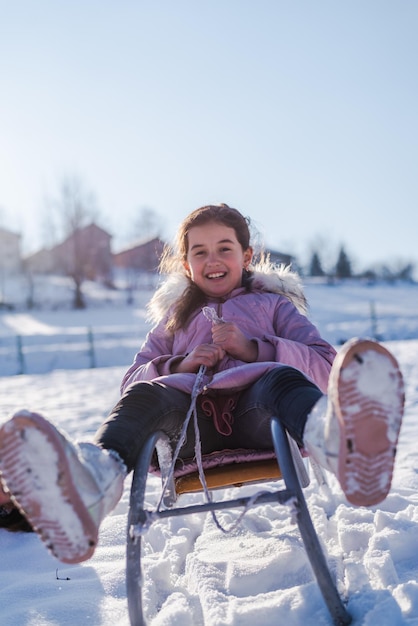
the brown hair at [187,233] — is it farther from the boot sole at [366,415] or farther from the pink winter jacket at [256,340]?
the boot sole at [366,415]

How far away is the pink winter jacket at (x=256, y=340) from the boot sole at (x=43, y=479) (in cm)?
67

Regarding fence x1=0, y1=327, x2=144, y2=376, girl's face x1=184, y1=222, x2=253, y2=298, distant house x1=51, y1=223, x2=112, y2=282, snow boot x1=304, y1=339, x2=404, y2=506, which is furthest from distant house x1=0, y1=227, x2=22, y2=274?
snow boot x1=304, y1=339, x2=404, y2=506

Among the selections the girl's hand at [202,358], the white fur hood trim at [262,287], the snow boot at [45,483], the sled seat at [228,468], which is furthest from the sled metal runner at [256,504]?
the white fur hood trim at [262,287]

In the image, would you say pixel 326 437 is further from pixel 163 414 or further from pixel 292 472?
pixel 163 414

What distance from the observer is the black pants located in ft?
4.76

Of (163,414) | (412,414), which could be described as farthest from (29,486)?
(412,414)

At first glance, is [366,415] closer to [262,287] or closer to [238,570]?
[238,570]

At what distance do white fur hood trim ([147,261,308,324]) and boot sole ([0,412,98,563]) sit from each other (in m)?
1.33

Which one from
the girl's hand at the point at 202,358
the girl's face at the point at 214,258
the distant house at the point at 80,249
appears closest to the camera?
the girl's hand at the point at 202,358

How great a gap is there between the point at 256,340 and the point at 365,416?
0.90 meters

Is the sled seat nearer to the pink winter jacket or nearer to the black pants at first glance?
the black pants

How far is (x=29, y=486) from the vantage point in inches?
46.1

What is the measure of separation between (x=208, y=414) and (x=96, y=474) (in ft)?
2.27

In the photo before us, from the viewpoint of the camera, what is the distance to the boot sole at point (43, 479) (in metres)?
1.16
